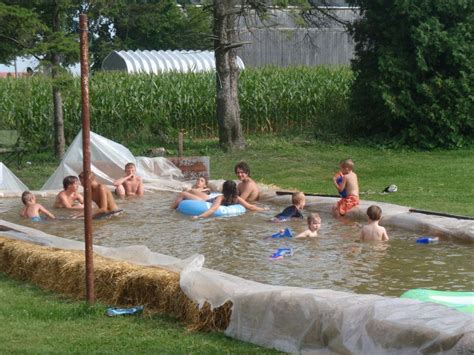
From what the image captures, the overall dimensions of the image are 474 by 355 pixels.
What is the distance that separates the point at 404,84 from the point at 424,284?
1380cm

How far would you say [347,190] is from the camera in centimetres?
1465

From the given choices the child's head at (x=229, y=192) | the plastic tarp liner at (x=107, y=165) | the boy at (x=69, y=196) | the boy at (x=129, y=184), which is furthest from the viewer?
the plastic tarp liner at (x=107, y=165)

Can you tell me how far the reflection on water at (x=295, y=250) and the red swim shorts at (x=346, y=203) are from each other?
292 millimetres

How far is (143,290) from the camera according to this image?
345 inches

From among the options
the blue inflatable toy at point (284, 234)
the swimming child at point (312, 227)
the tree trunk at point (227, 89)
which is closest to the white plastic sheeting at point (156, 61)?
Answer: the tree trunk at point (227, 89)

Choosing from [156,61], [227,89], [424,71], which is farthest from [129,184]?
[156,61]

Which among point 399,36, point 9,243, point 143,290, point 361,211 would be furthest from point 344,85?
point 143,290

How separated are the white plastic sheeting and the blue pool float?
16.5 m

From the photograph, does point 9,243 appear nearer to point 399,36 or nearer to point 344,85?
point 399,36

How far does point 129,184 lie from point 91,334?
404 inches

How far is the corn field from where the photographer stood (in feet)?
80.9

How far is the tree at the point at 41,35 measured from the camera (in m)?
18.2

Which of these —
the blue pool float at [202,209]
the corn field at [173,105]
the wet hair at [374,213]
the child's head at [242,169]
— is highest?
the corn field at [173,105]

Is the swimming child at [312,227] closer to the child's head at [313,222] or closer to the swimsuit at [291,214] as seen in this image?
the child's head at [313,222]
